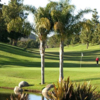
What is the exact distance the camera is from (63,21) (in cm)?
2489

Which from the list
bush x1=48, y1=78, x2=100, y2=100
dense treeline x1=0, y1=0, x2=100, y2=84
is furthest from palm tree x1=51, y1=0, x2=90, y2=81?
bush x1=48, y1=78, x2=100, y2=100

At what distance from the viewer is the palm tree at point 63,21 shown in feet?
81.1

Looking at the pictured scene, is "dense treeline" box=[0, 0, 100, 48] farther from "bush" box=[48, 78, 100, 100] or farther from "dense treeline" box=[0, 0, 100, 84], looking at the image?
"bush" box=[48, 78, 100, 100]

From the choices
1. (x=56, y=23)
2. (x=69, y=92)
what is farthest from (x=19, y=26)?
(x=69, y=92)

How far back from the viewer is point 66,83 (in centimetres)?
→ 1072

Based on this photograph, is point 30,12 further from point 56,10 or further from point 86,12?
point 86,12

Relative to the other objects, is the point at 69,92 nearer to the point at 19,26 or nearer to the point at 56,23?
the point at 56,23

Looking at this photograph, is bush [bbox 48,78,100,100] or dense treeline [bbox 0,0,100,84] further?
dense treeline [bbox 0,0,100,84]

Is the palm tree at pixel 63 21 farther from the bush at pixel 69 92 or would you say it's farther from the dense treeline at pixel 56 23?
the bush at pixel 69 92

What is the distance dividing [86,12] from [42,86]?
7.87m

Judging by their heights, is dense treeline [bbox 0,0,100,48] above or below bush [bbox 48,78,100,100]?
above

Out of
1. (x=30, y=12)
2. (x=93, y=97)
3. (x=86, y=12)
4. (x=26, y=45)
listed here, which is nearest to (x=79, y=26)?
(x=86, y=12)

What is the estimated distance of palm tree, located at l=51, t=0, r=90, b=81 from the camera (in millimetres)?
24719

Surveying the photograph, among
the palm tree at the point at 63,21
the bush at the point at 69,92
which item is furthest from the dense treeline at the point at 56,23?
the bush at the point at 69,92
